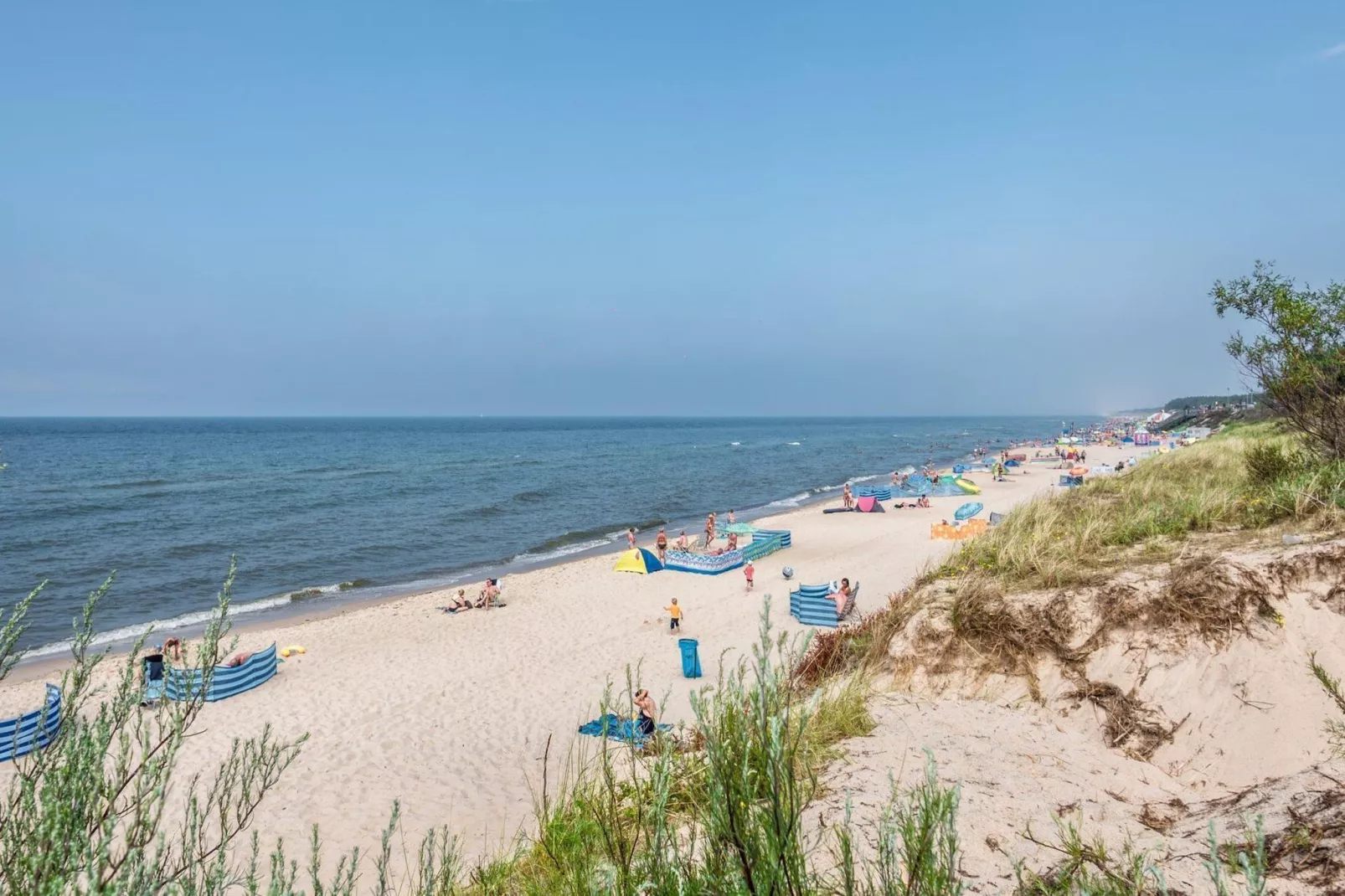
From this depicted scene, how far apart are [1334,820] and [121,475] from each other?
2587 inches

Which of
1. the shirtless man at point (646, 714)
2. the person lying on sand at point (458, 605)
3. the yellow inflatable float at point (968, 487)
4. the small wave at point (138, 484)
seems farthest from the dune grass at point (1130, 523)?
the small wave at point (138, 484)

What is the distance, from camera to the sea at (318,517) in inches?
807

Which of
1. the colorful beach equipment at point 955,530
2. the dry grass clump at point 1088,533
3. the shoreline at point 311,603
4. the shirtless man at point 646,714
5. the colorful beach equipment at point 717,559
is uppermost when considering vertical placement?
the dry grass clump at point 1088,533

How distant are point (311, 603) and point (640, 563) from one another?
986 centimetres

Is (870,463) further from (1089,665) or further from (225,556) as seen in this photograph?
(1089,665)

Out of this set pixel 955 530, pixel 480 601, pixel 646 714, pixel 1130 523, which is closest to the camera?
pixel 1130 523

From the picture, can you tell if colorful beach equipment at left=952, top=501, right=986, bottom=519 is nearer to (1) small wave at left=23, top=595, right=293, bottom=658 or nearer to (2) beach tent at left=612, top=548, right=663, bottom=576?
(2) beach tent at left=612, top=548, right=663, bottom=576

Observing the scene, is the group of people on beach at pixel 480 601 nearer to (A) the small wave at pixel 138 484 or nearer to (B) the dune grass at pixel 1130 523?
(B) the dune grass at pixel 1130 523

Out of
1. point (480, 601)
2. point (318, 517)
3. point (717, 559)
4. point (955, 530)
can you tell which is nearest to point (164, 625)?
point (480, 601)

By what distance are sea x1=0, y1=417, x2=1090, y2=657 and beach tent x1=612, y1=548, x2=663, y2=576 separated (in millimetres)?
4585

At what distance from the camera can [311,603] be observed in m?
19.6

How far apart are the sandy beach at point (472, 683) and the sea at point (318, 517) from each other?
287 centimetres

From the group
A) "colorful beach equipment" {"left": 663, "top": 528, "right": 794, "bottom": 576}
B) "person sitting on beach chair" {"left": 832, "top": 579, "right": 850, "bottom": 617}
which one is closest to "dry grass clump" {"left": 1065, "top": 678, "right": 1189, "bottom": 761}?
"person sitting on beach chair" {"left": 832, "top": 579, "right": 850, "bottom": 617}

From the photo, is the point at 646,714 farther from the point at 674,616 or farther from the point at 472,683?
the point at 674,616
